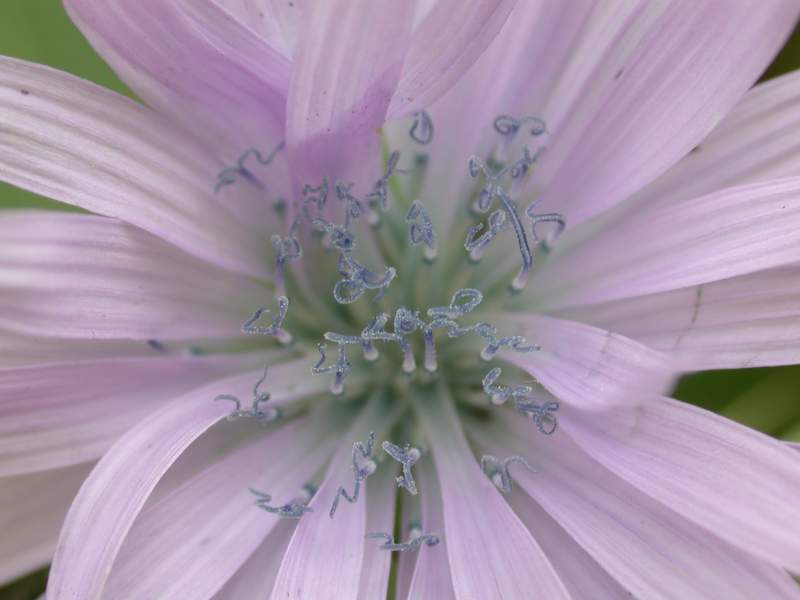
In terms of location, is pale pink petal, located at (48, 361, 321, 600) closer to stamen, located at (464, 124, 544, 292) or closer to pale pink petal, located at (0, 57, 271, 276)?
pale pink petal, located at (0, 57, 271, 276)

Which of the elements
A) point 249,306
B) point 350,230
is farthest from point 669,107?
point 249,306

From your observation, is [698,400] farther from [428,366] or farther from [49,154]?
[49,154]

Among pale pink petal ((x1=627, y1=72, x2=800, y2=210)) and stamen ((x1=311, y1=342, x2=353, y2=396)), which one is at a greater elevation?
pale pink petal ((x1=627, y1=72, x2=800, y2=210))

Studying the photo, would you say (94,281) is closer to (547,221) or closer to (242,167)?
(242,167)

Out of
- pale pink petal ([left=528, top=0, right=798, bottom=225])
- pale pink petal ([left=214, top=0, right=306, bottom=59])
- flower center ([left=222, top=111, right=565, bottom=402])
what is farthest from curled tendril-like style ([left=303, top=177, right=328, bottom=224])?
pale pink petal ([left=528, top=0, right=798, bottom=225])

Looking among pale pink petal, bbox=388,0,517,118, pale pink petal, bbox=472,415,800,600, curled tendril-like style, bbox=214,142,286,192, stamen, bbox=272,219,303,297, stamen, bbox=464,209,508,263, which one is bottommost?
pale pink petal, bbox=472,415,800,600

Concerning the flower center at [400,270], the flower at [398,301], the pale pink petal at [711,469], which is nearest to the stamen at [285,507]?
the flower at [398,301]
